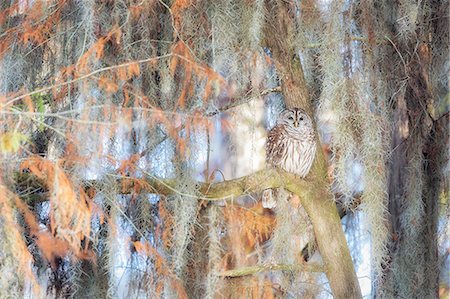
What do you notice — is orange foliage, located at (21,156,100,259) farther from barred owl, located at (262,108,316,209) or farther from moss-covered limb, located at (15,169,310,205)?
barred owl, located at (262,108,316,209)

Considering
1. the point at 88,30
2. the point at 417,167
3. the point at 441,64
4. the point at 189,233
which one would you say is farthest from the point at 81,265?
the point at 441,64

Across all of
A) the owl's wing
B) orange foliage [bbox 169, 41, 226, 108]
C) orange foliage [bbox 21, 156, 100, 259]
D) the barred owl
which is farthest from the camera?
the owl's wing

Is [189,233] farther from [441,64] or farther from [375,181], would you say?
[441,64]

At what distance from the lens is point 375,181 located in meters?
3.38

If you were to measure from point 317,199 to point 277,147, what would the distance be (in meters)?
0.35

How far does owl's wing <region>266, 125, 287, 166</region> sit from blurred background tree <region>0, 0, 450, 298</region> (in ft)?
0.36

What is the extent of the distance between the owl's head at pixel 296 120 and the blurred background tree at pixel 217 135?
6 centimetres

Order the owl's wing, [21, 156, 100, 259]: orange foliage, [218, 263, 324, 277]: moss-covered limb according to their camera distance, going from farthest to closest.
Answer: the owl's wing, [218, 263, 324, 277]: moss-covered limb, [21, 156, 100, 259]: orange foliage

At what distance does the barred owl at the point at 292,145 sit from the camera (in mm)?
3676

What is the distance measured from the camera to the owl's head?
3.65 m

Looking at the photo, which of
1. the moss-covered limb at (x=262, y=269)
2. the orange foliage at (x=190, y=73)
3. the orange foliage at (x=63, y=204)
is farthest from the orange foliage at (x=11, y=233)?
the moss-covered limb at (x=262, y=269)

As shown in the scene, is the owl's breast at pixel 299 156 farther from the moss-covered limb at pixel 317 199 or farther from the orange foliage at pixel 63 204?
the orange foliage at pixel 63 204

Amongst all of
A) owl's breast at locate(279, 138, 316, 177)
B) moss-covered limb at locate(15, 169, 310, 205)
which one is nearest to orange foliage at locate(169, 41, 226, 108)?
moss-covered limb at locate(15, 169, 310, 205)

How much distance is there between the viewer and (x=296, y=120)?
144 inches
